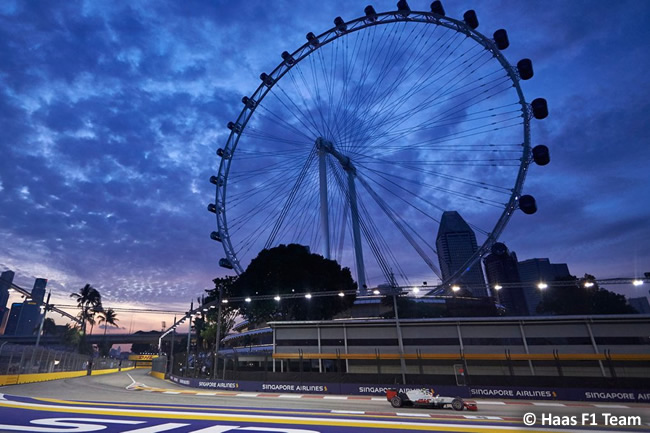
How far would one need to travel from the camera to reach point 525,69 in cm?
3156

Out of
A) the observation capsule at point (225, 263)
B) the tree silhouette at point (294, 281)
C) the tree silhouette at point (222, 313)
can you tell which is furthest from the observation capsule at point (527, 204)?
the tree silhouette at point (222, 313)

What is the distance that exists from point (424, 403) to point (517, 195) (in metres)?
26.7

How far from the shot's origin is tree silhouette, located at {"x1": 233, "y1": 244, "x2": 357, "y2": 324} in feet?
172

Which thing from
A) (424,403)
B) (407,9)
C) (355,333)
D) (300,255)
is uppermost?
(407,9)

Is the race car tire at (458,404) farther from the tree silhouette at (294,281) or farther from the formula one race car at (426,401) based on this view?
the tree silhouette at (294,281)

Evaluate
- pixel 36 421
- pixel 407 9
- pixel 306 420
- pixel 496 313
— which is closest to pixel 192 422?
pixel 306 420

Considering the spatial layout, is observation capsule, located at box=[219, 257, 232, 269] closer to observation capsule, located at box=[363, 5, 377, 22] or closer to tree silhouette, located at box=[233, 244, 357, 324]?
tree silhouette, located at box=[233, 244, 357, 324]

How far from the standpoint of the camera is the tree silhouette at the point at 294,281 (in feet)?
172

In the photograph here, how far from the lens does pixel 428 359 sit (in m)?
35.1

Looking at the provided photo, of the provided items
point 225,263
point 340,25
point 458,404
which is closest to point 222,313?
point 225,263

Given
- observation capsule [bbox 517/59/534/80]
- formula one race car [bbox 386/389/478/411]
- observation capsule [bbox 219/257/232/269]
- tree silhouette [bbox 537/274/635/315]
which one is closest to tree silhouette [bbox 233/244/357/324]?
observation capsule [bbox 219/257/232/269]

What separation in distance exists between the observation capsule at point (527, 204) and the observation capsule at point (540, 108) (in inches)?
314

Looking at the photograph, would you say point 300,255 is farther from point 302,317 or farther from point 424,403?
point 424,403

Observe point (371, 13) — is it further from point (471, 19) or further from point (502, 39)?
point (502, 39)
